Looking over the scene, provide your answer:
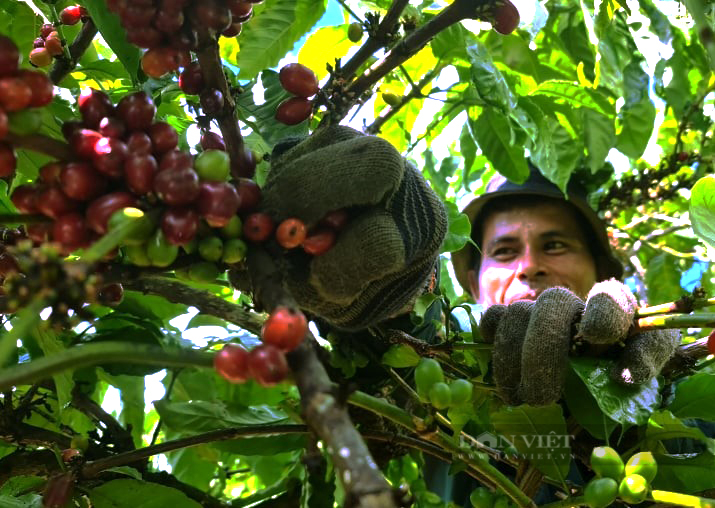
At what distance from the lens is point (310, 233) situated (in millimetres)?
1055

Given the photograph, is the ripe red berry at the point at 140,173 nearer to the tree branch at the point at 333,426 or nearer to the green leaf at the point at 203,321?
the tree branch at the point at 333,426

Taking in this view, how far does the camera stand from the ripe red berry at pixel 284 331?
76cm

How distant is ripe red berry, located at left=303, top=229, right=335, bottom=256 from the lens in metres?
1.04

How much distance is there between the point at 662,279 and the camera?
3453 millimetres

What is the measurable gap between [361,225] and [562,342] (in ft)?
1.93

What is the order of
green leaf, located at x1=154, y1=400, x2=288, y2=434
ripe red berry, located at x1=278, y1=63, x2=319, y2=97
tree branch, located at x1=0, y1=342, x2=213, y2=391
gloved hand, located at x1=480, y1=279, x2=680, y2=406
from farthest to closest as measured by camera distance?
1. green leaf, located at x1=154, y1=400, x2=288, y2=434
2. gloved hand, located at x1=480, y1=279, x2=680, y2=406
3. ripe red berry, located at x1=278, y1=63, x2=319, y2=97
4. tree branch, located at x1=0, y1=342, x2=213, y2=391

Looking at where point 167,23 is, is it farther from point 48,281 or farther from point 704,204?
point 704,204

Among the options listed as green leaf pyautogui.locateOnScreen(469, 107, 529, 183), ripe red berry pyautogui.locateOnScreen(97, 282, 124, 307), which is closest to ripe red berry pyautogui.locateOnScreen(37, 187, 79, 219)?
ripe red berry pyautogui.locateOnScreen(97, 282, 124, 307)

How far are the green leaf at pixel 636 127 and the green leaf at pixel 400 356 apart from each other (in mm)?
1564

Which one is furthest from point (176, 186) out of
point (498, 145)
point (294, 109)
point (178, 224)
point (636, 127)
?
point (636, 127)

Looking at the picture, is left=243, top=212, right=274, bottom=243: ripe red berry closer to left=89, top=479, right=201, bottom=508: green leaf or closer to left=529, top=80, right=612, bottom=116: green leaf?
left=89, top=479, right=201, bottom=508: green leaf

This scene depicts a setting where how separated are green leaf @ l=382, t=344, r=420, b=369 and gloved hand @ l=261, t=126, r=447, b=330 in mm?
348

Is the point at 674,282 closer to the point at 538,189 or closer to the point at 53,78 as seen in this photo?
the point at 538,189

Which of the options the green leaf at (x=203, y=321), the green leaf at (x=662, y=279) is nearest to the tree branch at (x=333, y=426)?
the green leaf at (x=203, y=321)
